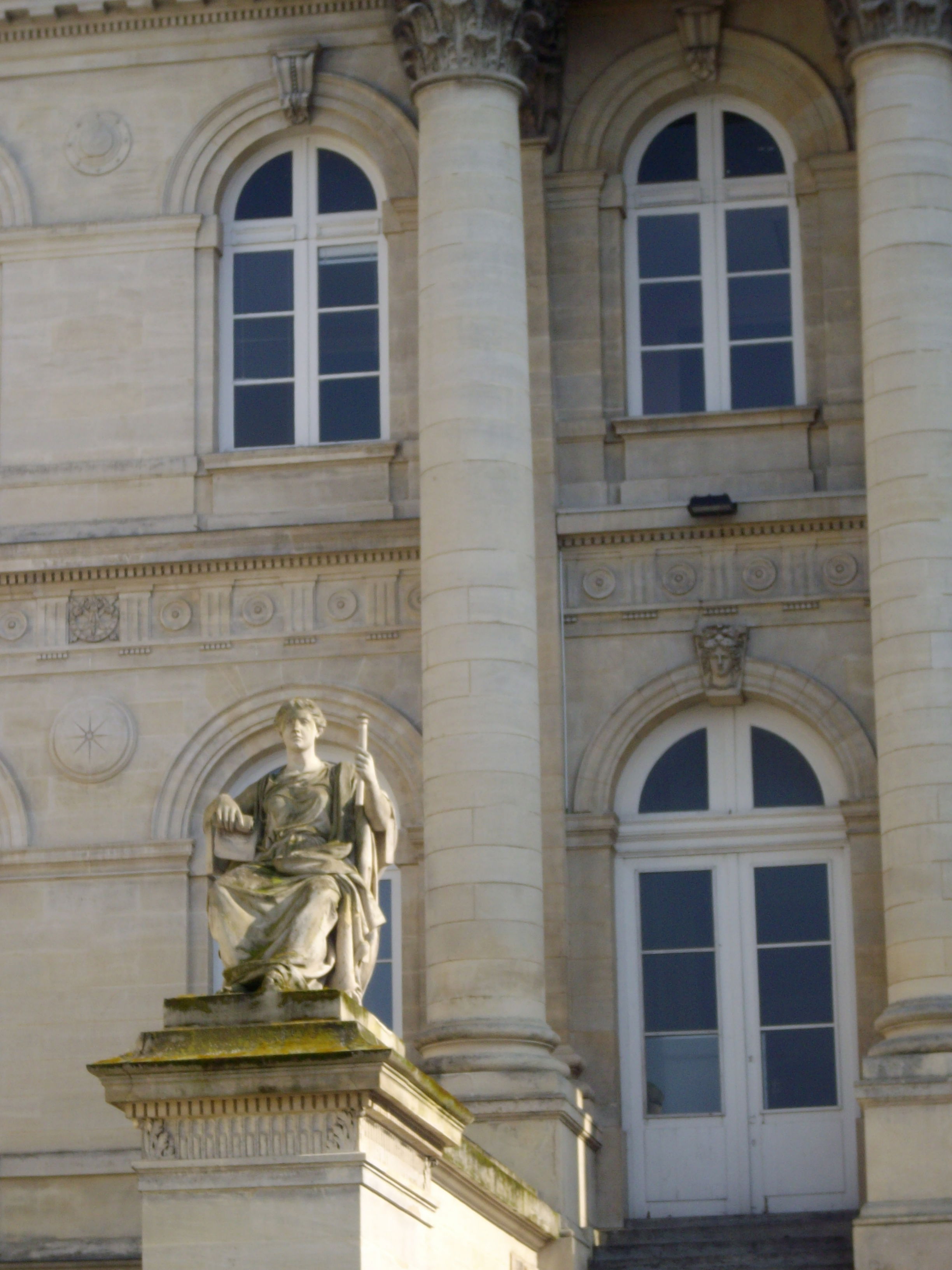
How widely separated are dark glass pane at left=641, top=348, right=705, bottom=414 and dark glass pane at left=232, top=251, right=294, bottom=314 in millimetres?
3097

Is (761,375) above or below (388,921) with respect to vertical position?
above

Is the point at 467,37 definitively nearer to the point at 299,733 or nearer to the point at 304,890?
the point at 299,733

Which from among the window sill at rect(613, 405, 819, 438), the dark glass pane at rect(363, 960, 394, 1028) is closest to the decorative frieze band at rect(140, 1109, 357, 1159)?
the dark glass pane at rect(363, 960, 394, 1028)

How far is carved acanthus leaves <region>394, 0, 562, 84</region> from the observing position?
21.8 m

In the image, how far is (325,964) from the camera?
48.5ft

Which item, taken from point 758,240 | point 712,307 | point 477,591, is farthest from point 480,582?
point 758,240

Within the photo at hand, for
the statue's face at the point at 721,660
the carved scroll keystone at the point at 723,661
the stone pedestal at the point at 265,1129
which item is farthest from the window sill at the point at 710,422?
the stone pedestal at the point at 265,1129

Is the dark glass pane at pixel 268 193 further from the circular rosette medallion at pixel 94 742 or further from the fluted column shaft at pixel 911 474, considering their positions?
the fluted column shaft at pixel 911 474

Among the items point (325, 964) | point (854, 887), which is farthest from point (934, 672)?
point (325, 964)

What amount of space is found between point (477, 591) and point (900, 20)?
18.2 ft

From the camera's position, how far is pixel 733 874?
72.5 feet

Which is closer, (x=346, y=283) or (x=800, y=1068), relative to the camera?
(x=800, y=1068)

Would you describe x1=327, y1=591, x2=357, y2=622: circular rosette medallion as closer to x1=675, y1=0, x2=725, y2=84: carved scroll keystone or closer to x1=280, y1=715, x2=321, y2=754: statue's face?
x1=675, y1=0, x2=725, y2=84: carved scroll keystone

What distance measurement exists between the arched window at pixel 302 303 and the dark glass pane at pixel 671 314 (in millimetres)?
2208
